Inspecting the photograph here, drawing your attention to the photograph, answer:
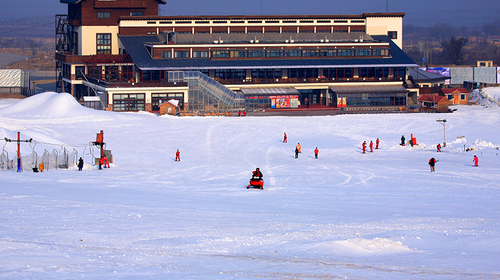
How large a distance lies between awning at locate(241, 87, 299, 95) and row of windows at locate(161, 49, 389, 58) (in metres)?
7.23

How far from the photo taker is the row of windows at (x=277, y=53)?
9188cm

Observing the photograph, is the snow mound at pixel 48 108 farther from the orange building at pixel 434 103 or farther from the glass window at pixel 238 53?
the orange building at pixel 434 103

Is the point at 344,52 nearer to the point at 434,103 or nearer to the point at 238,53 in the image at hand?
the point at 238,53

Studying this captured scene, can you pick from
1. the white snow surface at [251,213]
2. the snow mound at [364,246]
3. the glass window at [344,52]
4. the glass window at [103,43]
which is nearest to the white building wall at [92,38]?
the glass window at [103,43]

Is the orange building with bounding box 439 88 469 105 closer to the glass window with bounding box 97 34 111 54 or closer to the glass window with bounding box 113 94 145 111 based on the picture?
the glass window with bounding box 113 94 145 111

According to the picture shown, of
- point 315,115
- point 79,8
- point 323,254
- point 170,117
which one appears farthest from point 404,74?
point 323,254

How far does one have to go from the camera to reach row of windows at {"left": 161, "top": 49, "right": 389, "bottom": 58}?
91.9m

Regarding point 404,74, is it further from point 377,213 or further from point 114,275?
point 114,275

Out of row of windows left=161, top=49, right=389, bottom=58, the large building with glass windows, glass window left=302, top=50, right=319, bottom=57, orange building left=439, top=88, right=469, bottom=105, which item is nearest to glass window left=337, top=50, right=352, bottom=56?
row of windows left=161, top=49, right=389, bottom=58

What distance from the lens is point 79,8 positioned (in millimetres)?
99500

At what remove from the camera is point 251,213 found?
2533cm

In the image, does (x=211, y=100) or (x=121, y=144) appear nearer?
(x=121, y=144)

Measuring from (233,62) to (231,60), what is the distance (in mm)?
879

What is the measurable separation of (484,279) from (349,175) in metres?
22.7
